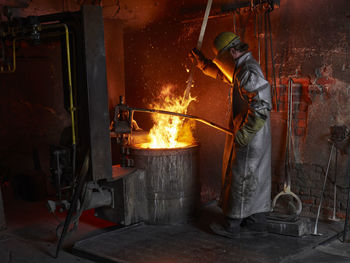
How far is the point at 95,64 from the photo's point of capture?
3807mm

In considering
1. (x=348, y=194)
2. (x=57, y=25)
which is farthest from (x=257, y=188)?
(x=57, y=25)

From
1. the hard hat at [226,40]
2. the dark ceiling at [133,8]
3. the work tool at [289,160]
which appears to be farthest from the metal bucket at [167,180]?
the dark ceiling at [133,8]

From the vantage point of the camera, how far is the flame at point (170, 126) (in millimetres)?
5148

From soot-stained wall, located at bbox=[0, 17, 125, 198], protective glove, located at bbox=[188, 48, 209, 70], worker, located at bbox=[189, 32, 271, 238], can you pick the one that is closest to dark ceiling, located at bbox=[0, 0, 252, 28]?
soot-stained wall, located at bbox=[0, 17, 125, 198]

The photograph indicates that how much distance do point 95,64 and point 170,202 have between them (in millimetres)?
1870

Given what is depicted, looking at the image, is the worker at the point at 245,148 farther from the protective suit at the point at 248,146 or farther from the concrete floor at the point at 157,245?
the concrete floor at the point at 157,245

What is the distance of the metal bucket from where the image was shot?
15.2 ft

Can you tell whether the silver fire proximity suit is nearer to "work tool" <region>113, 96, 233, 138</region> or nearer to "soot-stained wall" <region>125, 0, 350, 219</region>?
"work tool" <region>113, 96, 233, 138</region>

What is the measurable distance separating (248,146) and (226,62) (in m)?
0.97

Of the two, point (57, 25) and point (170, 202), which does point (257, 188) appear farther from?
point (57, 25)

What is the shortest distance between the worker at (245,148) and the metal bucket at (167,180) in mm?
559

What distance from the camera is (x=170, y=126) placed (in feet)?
17.4

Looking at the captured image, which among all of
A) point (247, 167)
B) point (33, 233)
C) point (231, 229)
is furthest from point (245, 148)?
point (33, 233)

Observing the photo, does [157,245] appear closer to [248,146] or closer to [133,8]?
[248,146]
